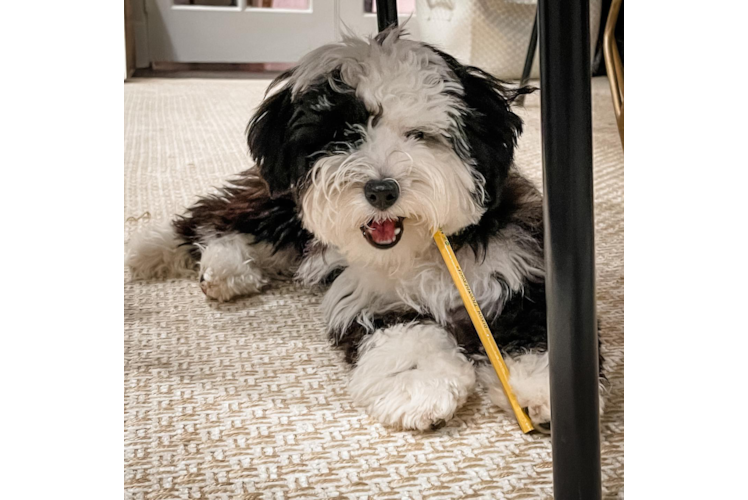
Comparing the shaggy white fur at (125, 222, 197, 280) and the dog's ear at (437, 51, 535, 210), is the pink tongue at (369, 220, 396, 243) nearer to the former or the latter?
the dog's ear at (437, 51, 535, 210)

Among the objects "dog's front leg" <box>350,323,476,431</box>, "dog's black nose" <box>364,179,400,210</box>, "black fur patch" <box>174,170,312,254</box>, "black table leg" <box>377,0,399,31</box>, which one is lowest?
"dog's front leg" <box>350,323,476,431</box>

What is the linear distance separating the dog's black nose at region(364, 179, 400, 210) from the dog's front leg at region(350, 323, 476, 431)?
8.0 inches

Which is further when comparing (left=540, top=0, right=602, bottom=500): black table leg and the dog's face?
the dog's face

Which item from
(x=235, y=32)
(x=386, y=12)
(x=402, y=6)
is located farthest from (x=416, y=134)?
(x=402, y=6)

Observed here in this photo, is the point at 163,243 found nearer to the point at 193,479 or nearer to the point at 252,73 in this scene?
the point at 193,479

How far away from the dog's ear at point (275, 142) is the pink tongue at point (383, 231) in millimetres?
136

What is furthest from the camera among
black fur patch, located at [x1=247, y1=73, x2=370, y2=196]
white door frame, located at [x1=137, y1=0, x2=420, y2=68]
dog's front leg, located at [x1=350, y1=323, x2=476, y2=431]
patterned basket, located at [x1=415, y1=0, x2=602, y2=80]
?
white door frame, located at [x1=137, y1=0, x2=420, y2=68]

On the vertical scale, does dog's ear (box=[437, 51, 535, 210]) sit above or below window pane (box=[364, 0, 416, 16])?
below

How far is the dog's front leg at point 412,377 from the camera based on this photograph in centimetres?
99

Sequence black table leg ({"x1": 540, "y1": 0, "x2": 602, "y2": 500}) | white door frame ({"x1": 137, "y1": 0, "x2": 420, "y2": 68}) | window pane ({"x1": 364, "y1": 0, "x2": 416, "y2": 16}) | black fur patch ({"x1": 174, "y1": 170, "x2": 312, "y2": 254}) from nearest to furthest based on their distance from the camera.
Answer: black table leg ({"x1": 540, "y1": 0, "x2": 602, "y2": 500}) < black fur patch ({"x1": 174, "y1": 170, "x2": 312, "y2": 254}) < white door frame ({"x1": 137, "y1": 0, "x2": 420, "y2": 68}) < window pane ({"x1": 364, "y1": 0, "x2": 416, "y2": 16})

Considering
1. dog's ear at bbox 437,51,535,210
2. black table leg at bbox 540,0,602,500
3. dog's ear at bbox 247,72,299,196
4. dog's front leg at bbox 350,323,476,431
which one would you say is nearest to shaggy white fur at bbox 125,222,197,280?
dog's ear at bbox 247,72,299,196

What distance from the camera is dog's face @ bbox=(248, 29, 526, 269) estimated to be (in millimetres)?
1075

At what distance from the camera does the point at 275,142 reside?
3.83 ft
